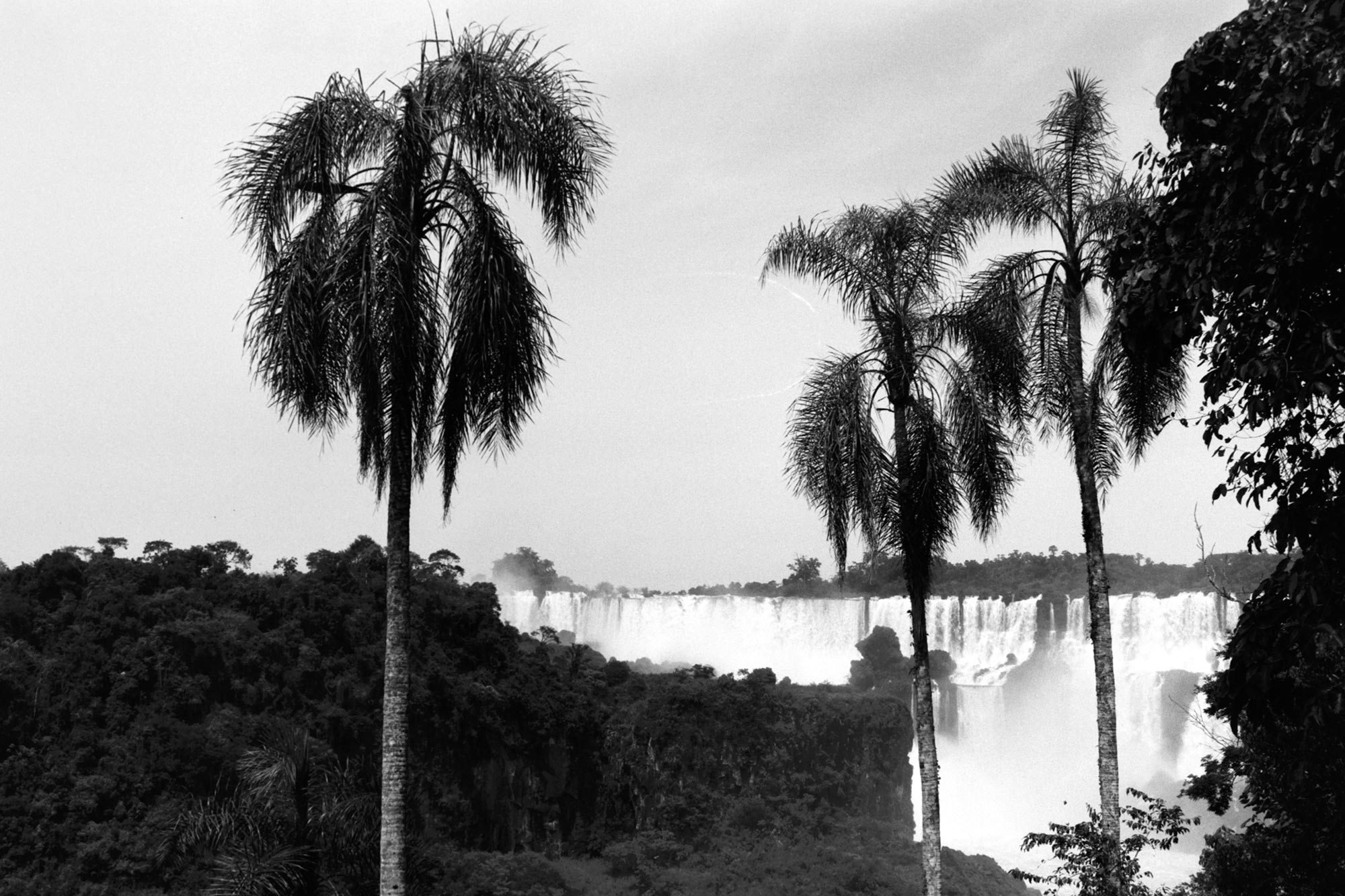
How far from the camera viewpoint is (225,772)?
24.9 metres

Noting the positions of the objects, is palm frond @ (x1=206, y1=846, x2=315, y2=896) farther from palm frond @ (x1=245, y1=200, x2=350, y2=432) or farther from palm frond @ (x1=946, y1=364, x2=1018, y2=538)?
palm frond @ (x1=946, y1=364, x2=1018, y2=538)

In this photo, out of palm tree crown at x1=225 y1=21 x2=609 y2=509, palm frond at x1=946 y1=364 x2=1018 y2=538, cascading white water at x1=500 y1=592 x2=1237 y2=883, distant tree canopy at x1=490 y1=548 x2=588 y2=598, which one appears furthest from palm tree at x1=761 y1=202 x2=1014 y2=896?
distant tree canopy at x1=490 y1=548 x2=588 y2=598

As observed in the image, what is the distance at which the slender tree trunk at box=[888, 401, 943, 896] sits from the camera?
12.2 metres

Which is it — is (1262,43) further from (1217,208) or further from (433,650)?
(433,650)

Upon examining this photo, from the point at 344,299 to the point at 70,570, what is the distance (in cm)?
2495

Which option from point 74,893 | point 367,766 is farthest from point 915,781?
point 74,893

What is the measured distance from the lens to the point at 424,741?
1216 inches

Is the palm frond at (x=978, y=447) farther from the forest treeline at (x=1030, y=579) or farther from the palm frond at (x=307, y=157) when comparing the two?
the forest treeline at (x=1030, y=579)

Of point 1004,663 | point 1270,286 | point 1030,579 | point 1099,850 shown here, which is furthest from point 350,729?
point 1030,579

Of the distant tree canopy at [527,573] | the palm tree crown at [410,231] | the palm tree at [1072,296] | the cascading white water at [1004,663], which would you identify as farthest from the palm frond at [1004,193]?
the distant tree canopy at [527,573]

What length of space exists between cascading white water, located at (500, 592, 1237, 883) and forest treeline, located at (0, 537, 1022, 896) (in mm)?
9344

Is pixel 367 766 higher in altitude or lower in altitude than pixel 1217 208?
lower

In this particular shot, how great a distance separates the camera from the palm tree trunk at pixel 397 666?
833 cm

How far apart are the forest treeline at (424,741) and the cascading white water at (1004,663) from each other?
30.7 ft
